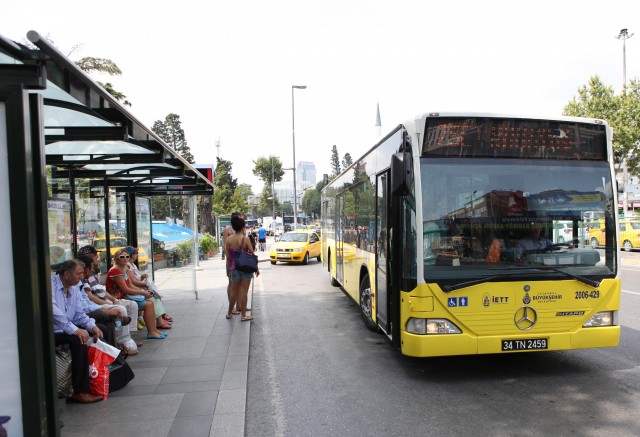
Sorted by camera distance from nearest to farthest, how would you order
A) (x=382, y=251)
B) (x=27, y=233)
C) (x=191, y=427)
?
(x=27, y=233) → (x=191, y=427) → (x=382, y=251)

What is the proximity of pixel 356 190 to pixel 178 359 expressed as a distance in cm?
403

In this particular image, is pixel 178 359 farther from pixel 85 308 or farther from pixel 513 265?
pixel 513 265

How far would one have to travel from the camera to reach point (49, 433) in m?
2.73

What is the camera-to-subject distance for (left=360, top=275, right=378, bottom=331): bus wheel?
7062 millimetres

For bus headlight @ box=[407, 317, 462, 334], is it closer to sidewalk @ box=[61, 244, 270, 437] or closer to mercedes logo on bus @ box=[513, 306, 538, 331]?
mercedes logo on bus @ box=[513, 306, 538, 331]

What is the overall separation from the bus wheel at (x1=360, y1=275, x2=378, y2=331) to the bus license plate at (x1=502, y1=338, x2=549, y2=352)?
8.05ft

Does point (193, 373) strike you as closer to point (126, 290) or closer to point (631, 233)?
point (126, 290)

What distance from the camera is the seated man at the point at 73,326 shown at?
4273 millimetres

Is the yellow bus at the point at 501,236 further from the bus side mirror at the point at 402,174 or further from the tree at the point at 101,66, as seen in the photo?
the tree at the point at 101,66

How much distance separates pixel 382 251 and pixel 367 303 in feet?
5.68

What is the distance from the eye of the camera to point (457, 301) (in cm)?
462

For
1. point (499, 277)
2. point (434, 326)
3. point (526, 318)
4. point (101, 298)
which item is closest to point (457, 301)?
point (434, 326)

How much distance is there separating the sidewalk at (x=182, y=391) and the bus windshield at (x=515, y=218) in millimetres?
2479

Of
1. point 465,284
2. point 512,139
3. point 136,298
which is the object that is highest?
point 512,139
